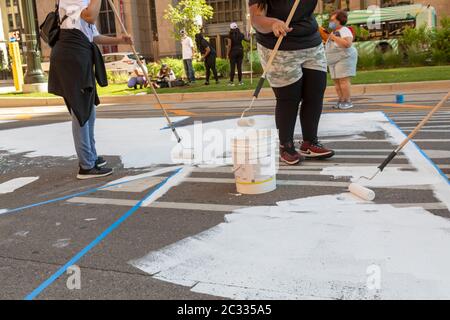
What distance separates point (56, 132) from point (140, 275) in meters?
6.51

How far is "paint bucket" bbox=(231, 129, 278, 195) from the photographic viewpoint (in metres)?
3.92

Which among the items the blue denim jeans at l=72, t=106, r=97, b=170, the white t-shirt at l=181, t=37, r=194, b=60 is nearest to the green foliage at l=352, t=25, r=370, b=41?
the white t-shirt at l=181, t=37, r=194, b=60

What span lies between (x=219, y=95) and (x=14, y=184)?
980 cm

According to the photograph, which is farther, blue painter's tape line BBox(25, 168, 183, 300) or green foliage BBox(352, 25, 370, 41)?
green foliage BBox(352, 25, 370, 41)

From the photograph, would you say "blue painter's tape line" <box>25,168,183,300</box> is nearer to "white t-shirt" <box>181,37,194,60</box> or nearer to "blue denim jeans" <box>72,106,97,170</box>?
"blue denim jeans" <box>72,106,97,170</box>

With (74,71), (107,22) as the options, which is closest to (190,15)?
(107,22)

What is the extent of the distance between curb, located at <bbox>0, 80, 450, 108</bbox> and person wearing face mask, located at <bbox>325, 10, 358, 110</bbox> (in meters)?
3.57

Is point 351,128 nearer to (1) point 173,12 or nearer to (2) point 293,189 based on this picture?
(2) point 293,189

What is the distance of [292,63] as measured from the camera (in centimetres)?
466

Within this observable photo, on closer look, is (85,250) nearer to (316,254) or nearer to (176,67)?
(316,254)

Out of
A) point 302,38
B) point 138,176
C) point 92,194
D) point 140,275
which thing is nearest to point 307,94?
point 302,38

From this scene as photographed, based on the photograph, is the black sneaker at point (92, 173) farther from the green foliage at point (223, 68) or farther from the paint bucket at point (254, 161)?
the green foliage at point (223, 68)

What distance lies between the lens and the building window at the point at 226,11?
41531 millimetres

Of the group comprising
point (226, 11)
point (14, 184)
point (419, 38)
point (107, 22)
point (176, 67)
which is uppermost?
point (226, 11)
